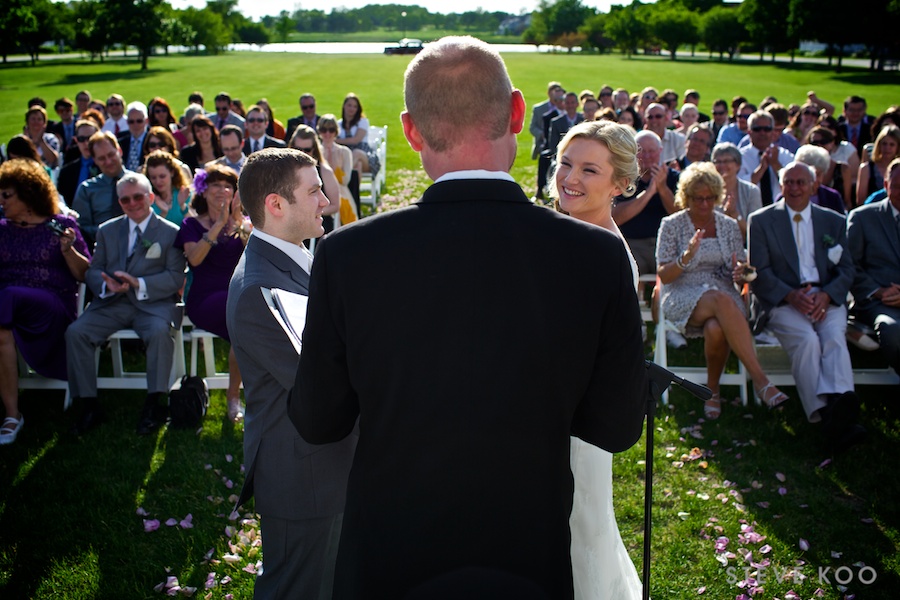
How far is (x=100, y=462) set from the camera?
548 cm

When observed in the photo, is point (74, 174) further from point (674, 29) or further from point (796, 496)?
point (674, 29)

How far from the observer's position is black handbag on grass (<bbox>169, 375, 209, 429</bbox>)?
19.6 feet

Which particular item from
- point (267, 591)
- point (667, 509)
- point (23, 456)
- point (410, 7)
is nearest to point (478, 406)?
point (267, 591)

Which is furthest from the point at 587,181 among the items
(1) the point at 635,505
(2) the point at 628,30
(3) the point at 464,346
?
(2) the point at 628,30

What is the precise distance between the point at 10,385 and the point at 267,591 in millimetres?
4169

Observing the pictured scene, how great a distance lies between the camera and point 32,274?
629cm

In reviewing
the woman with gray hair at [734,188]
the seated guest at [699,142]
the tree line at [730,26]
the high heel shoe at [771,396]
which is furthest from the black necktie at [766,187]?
the tree line at [730,26]

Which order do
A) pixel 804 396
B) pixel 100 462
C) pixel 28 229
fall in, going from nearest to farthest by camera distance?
pixel 100 462, pixel 804 396, pixel 28 229

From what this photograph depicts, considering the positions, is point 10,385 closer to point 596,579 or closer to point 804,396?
point 596,579

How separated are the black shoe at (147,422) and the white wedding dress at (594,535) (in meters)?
3.98

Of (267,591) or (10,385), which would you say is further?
(10,385)

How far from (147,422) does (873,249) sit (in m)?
6.23

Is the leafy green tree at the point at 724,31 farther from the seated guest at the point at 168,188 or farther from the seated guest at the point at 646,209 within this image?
the seated guest at the point at 168,188

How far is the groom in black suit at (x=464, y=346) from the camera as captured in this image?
5.40 ft
